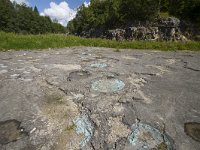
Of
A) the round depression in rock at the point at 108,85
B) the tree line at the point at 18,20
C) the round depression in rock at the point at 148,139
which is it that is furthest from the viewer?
the tree line at the point at 18,20

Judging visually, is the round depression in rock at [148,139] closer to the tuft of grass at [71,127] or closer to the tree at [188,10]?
the tuft of grass at [71,127]

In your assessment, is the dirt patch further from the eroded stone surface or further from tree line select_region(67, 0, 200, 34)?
tree line select_region(67, 0, 200, 34)

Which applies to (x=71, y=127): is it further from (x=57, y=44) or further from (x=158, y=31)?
(x=158, y=31)

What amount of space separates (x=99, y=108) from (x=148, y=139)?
0.95 metres

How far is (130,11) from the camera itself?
26969 mm

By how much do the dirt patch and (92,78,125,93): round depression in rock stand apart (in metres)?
1.57

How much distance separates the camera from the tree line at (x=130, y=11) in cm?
2506

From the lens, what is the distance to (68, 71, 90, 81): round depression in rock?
5.24 m

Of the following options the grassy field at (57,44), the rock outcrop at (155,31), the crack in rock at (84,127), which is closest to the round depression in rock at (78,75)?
the crack in rock at (84,127)

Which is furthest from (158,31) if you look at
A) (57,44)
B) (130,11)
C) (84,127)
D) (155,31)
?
(84,127)

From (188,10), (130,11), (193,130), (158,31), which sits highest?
(188,10)

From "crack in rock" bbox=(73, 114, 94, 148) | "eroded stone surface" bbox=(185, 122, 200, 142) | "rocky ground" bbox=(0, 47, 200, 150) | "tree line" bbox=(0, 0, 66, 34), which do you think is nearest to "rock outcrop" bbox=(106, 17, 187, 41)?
"rocky ground" bbox=(0, 47, 200, 150)

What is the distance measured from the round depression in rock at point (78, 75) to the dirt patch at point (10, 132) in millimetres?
1781

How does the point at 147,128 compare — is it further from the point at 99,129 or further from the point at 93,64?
the point at 93,64
